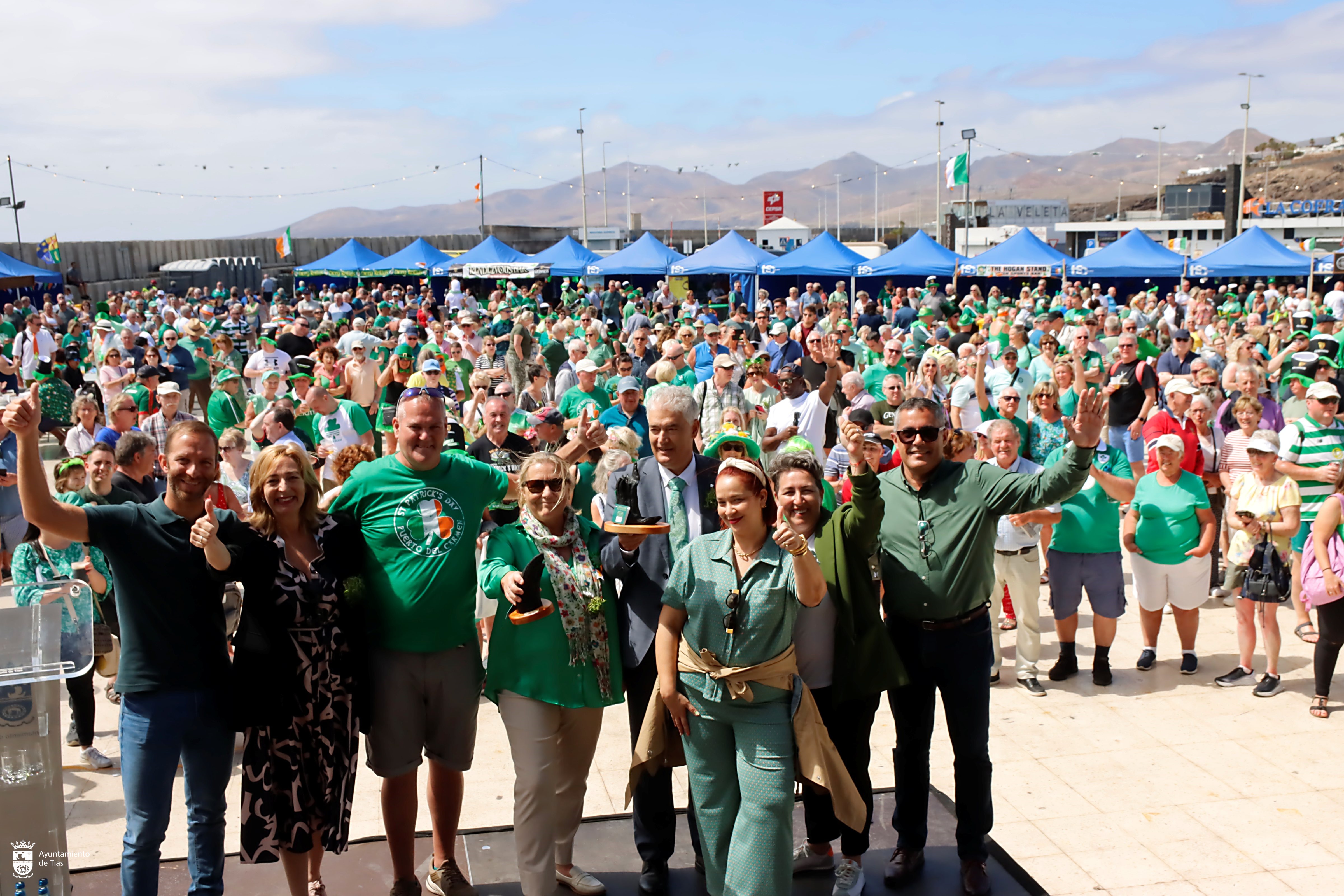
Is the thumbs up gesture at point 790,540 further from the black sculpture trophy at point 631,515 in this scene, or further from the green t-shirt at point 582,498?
the green t-shirt at point 582,498

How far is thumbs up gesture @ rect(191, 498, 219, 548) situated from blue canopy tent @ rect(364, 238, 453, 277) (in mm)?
23960

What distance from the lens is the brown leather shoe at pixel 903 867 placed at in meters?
3.70

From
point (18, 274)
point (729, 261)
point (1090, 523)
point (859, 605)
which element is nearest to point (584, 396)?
point (1090, 523)

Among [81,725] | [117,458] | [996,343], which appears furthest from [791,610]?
[996,343]

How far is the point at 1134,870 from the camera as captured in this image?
12.7 feet

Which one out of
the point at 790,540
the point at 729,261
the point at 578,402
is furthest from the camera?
the point at 729,261

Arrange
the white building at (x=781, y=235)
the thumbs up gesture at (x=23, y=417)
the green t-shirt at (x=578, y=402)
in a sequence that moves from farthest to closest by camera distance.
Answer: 1. the white building at (x=781, y=235)
2. the green t-shirt at (x=578, y=402)
3. the thumbs up gesture at (x=23, y=417)

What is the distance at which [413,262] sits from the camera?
26.7 metres

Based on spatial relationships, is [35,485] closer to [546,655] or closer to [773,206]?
[546,655]

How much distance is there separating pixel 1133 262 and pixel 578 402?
1660cm

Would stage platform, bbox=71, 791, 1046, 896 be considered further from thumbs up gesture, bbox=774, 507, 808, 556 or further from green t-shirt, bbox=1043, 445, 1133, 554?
green t-shirt, bbox=1043, 445, 1133, 554

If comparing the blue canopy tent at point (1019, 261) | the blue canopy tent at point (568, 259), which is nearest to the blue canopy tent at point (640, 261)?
the blue canopy tent at point (568, 259)

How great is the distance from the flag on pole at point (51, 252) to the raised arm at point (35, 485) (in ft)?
98.6

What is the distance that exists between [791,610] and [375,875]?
187 centimetres
